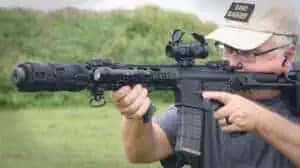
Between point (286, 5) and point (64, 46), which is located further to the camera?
point (64, 46)

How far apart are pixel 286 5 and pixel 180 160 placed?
392 mm

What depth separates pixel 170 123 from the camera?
1554mm

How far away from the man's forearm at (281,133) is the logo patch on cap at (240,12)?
0.72 feet

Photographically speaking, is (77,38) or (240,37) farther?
(77,38)

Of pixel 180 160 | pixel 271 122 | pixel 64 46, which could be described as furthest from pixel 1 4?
pixel 271 122

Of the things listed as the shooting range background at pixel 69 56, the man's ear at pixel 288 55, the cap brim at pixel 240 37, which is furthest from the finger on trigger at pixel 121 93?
the shooting range background at pixel 69 56

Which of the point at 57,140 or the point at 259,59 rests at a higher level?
the point at 259,59

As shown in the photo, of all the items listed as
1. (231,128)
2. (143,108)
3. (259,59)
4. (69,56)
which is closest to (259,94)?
(259,59)

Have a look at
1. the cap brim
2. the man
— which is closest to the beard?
the man

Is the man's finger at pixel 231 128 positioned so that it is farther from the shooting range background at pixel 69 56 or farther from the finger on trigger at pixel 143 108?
the shooting range background at pixel 69 56

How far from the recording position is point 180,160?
1471 mm

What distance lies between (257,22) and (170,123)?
0.91 ft

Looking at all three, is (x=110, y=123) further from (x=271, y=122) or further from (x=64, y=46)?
(x=271, y=122)

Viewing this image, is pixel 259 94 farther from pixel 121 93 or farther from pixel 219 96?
pixel 121 93
